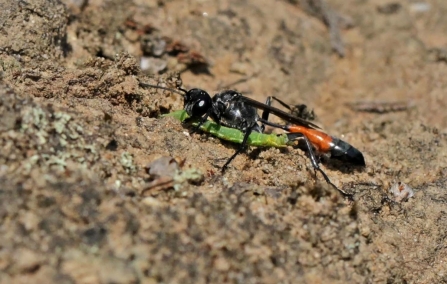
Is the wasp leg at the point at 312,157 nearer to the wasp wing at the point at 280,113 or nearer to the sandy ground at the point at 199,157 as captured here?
the sandy ground at the point at 199,157

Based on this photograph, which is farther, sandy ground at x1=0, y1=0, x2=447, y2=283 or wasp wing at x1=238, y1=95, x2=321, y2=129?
wasp wing at x1=238, y1=95, x2=321, y2=129

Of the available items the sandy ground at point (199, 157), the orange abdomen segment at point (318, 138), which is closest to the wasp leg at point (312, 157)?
the sandy ground at point (199, 157)

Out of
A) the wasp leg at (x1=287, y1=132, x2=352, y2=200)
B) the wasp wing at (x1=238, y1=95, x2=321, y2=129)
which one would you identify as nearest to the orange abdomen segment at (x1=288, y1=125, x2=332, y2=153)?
the wasp wing at (x1=238, y1=95, x2=321, y2=129)

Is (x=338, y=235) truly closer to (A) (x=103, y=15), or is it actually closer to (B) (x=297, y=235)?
(B) (x=297, y=235)

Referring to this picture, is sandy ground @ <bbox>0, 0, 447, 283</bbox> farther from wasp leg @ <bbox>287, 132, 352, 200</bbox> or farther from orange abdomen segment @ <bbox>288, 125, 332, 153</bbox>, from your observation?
orange abdomen segment @ <bbox>288, 125, 332, 153</bbox>

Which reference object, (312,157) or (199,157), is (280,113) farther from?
(199,157)
